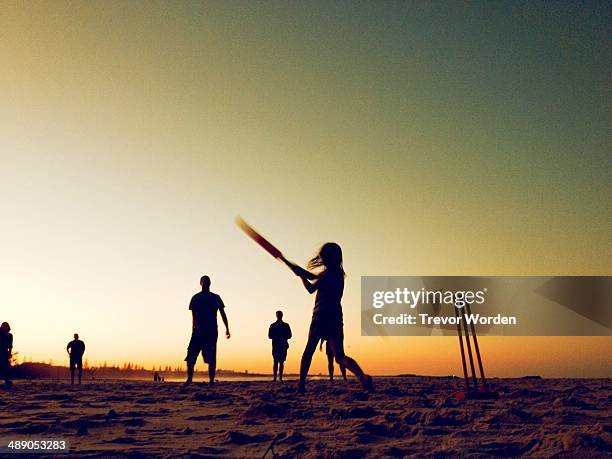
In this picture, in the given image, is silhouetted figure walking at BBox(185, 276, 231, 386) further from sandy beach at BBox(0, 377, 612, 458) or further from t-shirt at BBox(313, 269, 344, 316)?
sandy beach at BBox(0, 377, 612, 458)

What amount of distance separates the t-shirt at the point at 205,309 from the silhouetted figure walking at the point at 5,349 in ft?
16.1

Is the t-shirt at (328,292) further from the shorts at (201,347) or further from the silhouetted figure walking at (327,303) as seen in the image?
the shorts at (201,347)

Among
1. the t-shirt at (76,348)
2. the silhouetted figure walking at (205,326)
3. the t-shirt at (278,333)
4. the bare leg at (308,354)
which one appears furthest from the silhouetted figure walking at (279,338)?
the bare leg at (308,354)

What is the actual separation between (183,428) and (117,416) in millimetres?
1275

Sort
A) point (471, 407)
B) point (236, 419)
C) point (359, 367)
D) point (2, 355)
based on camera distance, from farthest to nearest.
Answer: point (2, 355), point (359, 367), point (471, 407), point (236, 419)

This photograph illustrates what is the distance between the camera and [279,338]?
54.6 ft

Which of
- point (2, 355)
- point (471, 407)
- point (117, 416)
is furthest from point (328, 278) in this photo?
point (2, 355)

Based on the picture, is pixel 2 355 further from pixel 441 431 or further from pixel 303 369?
pixel 441 431

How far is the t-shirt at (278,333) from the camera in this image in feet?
54.6

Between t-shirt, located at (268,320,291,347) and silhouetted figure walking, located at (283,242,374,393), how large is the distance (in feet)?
25.4

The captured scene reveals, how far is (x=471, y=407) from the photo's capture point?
6977 millimetres

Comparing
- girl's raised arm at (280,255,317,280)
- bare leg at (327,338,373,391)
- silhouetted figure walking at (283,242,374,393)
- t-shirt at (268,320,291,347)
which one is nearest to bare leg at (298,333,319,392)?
silhouetted figure walking at (283,242,374,393)

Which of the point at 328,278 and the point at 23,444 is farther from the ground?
the point at 328,278

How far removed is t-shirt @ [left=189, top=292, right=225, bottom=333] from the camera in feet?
40.5
